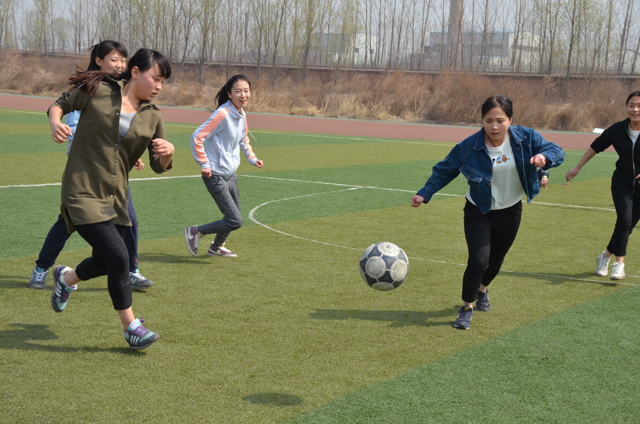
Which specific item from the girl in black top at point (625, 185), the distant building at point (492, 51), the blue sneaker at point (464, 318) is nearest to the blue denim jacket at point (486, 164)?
the blue sneaker at point (464, 318)

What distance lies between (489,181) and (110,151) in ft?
9.41

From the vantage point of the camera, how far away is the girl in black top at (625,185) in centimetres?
738

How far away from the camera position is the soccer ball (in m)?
5.53

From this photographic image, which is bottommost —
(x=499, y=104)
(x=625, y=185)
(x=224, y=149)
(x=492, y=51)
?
(x=625, y=185)

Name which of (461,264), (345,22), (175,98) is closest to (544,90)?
(345,22)

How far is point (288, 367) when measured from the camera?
466 cm

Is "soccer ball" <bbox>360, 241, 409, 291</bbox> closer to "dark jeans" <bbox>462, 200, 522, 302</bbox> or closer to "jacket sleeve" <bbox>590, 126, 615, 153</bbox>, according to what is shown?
"dark jeans" <bbox>462, 200, 522, 302</bbox>

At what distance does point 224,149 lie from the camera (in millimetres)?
7520

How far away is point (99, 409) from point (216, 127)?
4.03 metres

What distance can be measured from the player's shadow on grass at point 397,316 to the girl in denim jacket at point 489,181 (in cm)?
26

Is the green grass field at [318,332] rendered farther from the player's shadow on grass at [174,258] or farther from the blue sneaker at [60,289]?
the blue sneaker at [60,289]

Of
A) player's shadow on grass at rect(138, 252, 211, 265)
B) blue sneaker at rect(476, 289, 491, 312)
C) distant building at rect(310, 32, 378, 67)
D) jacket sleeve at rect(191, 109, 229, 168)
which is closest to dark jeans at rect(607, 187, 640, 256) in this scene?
blue sneaker at rect(476, 289, 491, 312)

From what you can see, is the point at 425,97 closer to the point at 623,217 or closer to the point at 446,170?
the point at 623,217

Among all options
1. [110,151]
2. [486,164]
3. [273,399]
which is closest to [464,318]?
[486,164]
